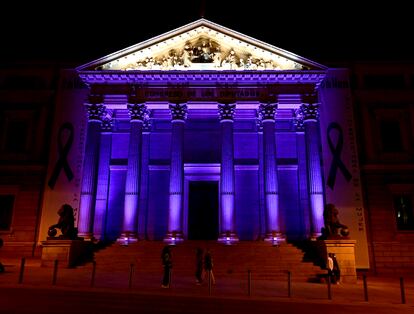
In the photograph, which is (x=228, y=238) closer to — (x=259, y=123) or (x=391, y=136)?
(x=259, y=123)

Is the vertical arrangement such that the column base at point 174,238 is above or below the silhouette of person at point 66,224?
below

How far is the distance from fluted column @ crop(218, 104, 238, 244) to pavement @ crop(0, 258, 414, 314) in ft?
25.0

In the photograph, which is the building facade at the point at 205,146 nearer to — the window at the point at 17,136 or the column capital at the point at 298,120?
the column capital at the point at 298,120

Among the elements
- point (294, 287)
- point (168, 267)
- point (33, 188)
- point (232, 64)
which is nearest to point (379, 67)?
point (232, 64)

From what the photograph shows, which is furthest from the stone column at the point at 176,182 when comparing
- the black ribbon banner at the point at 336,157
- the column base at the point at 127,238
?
the black ribbon banner at the point at 336,157

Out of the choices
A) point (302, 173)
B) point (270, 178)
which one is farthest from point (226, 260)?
point (302, 173)

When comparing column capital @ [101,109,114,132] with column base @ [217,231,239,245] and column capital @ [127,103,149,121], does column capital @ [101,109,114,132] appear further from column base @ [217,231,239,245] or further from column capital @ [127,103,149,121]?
column base @ [217,231,239,245]

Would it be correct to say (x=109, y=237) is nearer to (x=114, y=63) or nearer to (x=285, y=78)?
(x=114, y=63)

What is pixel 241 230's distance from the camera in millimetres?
27031

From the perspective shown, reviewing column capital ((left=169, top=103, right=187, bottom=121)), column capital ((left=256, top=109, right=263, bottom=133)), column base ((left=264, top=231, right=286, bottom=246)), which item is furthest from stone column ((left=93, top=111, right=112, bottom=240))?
column base ((left=264, top=231, right=286, bottom=246))

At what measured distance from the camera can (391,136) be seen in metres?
27.1

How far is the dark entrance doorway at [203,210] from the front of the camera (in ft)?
90.0

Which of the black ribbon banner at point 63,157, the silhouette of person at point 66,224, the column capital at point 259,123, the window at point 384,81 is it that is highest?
the window at point 384,81

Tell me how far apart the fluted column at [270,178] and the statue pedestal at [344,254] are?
4.23 meters
